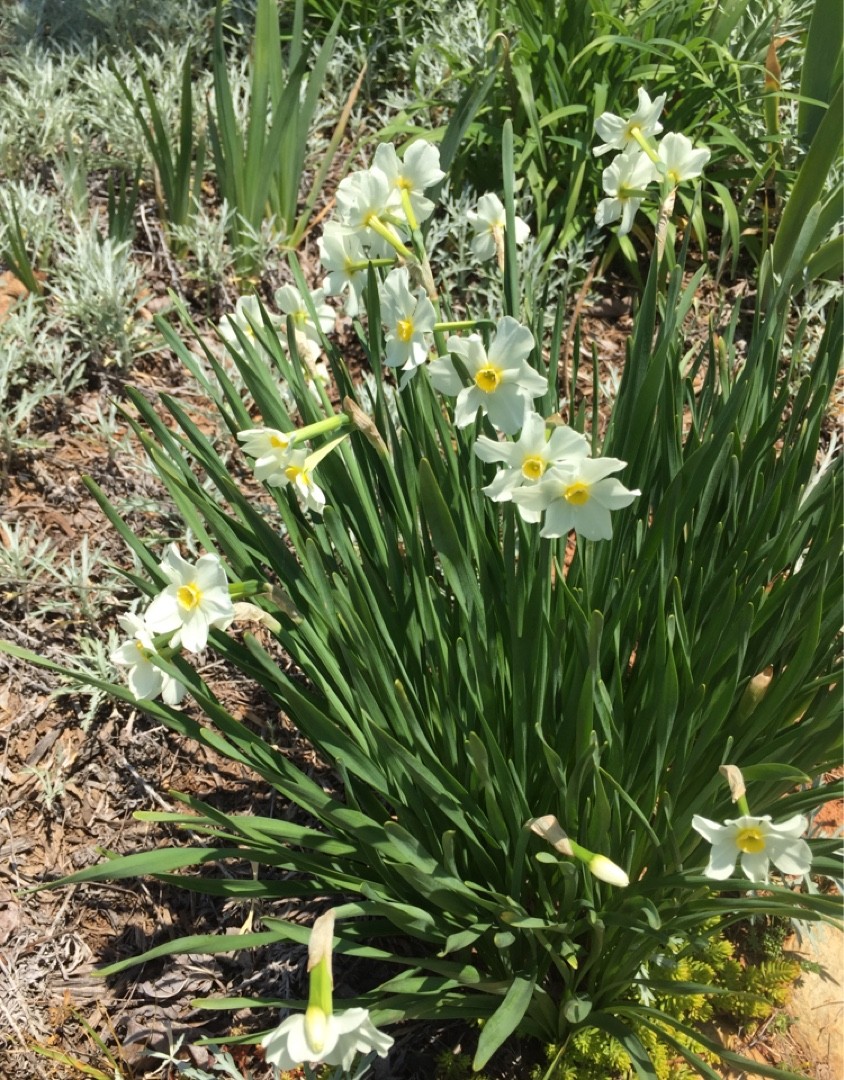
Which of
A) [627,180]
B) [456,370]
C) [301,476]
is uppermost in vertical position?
[627,180]

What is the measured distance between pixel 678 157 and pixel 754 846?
1.18 metres

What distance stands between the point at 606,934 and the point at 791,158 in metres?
2.78

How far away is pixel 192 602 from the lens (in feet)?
4.34

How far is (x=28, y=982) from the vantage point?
1.98 meters

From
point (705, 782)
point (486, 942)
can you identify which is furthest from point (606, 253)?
point (486, 942)

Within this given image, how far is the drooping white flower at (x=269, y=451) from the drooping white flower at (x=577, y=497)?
1.18ft

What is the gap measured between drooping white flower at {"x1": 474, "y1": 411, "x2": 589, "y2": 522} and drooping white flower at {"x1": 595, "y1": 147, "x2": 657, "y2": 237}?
644 mm

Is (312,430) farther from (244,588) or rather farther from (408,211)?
(408,211)

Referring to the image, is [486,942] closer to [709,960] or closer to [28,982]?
[709,960]

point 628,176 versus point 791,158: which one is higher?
point 628,176

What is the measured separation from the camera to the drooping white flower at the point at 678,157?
167cm

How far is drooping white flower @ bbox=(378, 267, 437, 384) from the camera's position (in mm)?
1423

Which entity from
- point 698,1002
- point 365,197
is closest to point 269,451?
point 365,197

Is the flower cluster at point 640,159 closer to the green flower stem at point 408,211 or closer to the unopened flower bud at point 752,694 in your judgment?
the green flower stem at point 408,211
